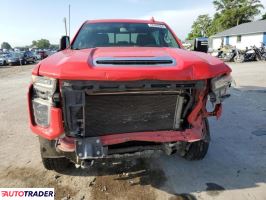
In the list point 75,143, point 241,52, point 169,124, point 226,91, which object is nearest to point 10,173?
point 75,143

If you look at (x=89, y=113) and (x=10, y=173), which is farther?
(x=10, y=173)

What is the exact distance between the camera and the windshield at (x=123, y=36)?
14.4 ft

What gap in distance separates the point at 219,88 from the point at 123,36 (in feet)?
6.15

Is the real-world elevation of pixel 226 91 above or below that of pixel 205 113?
above

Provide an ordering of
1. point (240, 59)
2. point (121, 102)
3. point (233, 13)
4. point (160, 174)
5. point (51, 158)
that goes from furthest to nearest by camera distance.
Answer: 1. point (233, 13)
2. point (240, 59)
3. point (160, 174)
4. point (51, 158)
5. point (121, 102)

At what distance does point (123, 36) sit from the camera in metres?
4.52

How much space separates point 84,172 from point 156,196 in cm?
104

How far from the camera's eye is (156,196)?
11.1 feet

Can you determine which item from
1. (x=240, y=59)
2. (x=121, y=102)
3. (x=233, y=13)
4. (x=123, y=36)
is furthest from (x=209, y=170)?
(x=233, y=13)

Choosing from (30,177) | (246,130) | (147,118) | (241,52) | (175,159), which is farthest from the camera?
(241,52)

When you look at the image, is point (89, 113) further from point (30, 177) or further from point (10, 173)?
point (10, 173)

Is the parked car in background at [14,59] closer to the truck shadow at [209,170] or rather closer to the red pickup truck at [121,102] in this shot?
the truck shadow at [209,170]

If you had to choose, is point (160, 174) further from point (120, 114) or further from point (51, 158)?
point (51, 158)

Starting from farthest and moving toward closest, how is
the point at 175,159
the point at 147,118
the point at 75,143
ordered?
the point at 175,159 < the point at 147,118 < the point at 75,143
